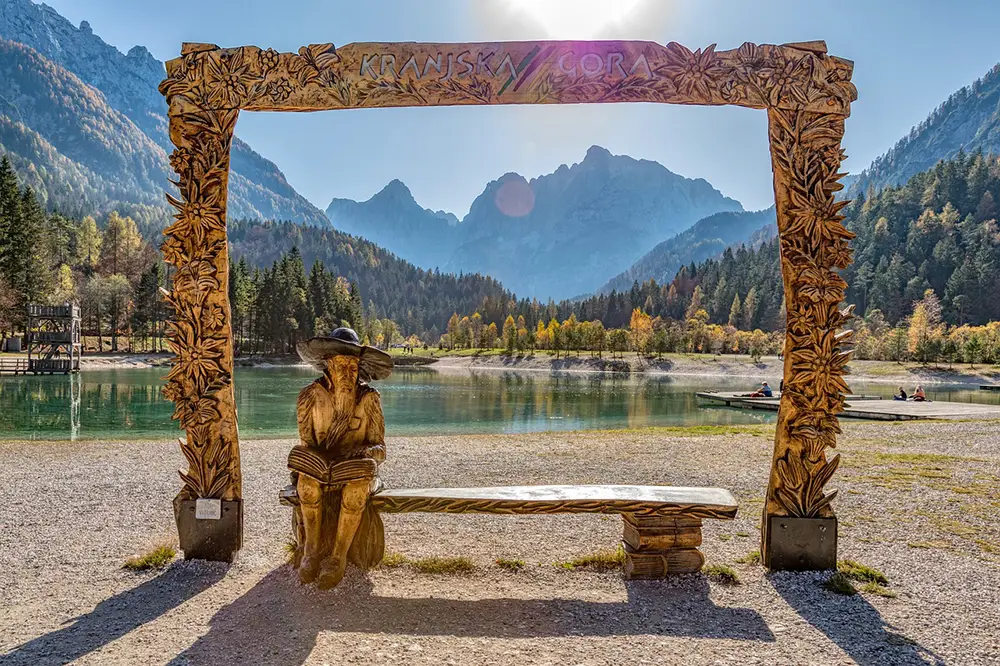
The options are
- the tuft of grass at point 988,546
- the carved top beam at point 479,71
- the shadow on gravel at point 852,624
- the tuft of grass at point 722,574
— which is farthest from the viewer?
the tuft of grass at point 988,546

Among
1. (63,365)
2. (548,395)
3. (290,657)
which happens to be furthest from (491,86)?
(63,365)

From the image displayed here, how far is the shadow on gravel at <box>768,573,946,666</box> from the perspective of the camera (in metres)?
4.59

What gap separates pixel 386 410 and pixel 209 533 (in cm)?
2926

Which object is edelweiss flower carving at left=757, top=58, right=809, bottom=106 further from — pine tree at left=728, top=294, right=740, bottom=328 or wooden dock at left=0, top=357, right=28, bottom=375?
pine tree at left=728, top=294, right=740, bottom=328

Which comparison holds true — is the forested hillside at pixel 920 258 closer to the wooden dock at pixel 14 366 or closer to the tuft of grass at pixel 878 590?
the wooden dock at pixel 14 366

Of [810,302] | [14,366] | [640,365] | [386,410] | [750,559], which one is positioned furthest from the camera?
[640,365]

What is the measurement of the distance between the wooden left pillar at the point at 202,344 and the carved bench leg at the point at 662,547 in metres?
4.43

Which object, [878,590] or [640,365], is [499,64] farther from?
[640,365]

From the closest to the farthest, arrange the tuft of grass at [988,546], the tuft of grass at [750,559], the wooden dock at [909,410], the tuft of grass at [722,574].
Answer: the tuft of grass at [722,574]
the tuft of grass at [750,559]
the tuft of grass at [988,546]
the wooden dock at [909,410]

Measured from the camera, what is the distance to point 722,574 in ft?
20.5

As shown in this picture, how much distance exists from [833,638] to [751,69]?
222 inches

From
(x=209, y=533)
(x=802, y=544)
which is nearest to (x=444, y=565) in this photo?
(x=209, y=533)

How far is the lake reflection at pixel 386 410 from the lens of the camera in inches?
976

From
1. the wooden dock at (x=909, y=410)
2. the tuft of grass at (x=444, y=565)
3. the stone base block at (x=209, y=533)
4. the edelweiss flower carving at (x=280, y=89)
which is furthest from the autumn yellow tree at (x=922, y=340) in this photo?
the stone base block at (x=209, y=533)
